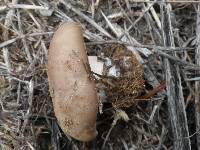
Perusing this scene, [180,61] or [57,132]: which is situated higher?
[180,61]

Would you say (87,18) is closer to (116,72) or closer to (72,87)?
(116,72)

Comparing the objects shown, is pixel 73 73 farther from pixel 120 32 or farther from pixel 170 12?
pixel 170 12

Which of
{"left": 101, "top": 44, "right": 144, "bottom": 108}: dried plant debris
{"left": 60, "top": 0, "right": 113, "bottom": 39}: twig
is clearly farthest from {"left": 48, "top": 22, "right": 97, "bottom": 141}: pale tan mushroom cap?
{"left": 60, "top": 0, "right": 113, "bottom": 39}: twig

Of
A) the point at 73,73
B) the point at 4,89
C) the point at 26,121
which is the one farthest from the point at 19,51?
the point at 73,73

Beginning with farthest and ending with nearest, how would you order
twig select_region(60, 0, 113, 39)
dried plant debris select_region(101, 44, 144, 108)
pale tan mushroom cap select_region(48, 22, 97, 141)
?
twig select_region(60, 0, 113, 39) → dried plant debris select_region(101, 44, 144, 108) → pale tan mushroom cap select_region(48, 22, 97, 141)

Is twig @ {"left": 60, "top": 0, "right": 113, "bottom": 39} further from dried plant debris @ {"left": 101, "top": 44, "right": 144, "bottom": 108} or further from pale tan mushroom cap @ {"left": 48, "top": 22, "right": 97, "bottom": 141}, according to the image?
pale tan mushroom cap @ {"left": 48, "top": 22, "right": 97, "bottom": 141}

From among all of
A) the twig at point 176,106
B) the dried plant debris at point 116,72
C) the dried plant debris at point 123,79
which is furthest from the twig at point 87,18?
the twig at point 176,106

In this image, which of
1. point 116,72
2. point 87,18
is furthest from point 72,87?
point 87,18
